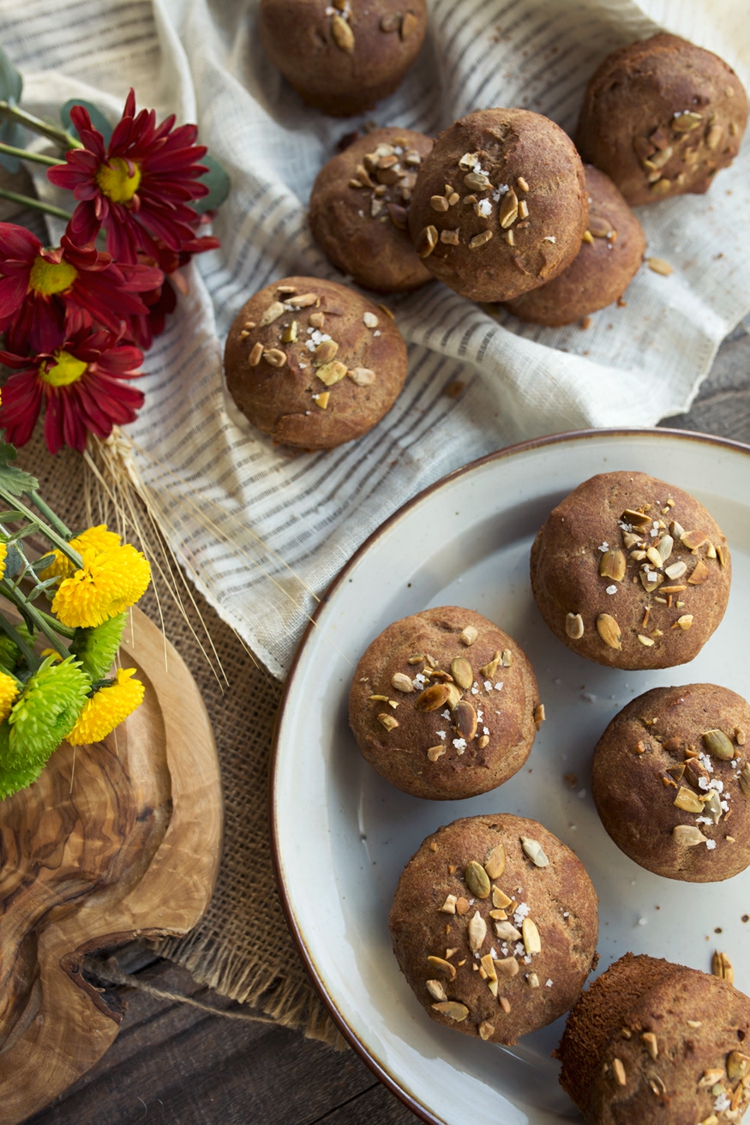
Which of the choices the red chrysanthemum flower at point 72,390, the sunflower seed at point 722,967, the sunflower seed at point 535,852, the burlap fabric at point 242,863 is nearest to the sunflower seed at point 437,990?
the sunflower seed at point 535,852

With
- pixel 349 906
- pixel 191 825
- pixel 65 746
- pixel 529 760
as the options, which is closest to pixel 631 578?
pixel 529 760

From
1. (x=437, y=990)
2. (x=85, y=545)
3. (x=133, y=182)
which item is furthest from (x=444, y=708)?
(x=133, y=182)

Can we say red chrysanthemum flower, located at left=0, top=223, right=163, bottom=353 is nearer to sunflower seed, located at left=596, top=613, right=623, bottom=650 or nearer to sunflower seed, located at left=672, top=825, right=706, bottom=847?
sunflower seed, located at left=596, top=613, right=623, bottom=650

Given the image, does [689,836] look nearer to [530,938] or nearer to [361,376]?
[530,938]

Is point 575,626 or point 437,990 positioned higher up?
point 575,626

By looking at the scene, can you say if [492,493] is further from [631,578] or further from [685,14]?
[685,14]

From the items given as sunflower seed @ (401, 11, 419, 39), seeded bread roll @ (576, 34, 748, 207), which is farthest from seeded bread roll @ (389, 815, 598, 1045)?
sunflower seed @ (401, 11, 419, 39)
